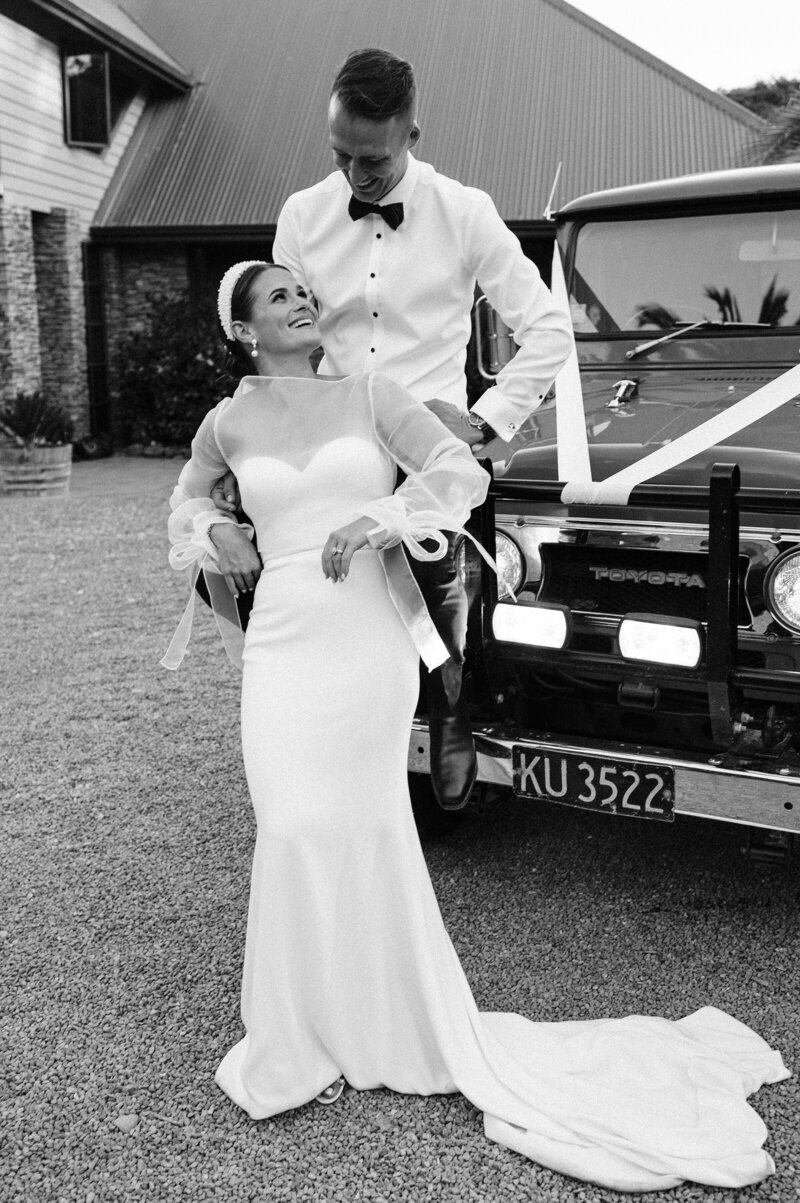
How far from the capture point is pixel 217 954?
3.49 m

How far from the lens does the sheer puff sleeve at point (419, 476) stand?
2678 mm

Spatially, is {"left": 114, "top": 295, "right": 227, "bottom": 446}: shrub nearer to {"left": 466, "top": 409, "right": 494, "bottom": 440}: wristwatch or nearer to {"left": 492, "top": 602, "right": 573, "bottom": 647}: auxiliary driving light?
{"left": 492, "top": 602, "right": 573, "bottom": 647}: auxiliary driving light

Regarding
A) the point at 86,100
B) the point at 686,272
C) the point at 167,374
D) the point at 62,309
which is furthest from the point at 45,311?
the point at 686,272

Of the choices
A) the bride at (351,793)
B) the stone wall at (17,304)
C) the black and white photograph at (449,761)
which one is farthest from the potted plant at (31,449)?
the bride at (351,793)

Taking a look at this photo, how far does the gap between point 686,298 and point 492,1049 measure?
286 centimetres

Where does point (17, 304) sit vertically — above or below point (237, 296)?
below

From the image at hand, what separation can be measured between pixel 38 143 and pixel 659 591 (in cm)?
1497

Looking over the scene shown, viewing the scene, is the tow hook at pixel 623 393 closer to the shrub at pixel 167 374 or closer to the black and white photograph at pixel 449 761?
the black and white photograph at pixel 449 761

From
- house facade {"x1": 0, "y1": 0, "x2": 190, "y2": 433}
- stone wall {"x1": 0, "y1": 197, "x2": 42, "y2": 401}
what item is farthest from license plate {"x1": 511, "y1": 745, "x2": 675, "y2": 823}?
house facade {"x1": 0, "y1": 0, "x2": 190, "y2": 433}

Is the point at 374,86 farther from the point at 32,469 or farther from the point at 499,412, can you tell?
the point at 32,469

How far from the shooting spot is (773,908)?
3.69 meters

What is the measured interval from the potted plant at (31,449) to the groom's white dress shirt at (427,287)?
414 inches

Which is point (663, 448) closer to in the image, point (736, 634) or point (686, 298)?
point (736, 634)

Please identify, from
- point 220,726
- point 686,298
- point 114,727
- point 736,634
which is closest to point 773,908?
point 736,634
